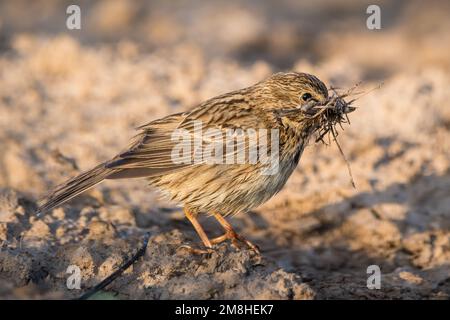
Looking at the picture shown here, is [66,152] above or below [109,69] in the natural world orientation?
below

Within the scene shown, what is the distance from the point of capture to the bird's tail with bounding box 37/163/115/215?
604 cm

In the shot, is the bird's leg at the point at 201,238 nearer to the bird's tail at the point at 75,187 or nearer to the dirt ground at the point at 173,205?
the dirt ground at the point at 173,205

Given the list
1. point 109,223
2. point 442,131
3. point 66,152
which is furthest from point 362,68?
point 109,223

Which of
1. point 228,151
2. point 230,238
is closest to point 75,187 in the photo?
point 228,151

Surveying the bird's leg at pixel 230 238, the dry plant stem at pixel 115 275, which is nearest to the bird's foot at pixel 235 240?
the bird's leg at pixel 230 238

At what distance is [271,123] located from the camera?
6363mm

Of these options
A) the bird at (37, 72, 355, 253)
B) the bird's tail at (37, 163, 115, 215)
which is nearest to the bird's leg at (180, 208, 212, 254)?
the bird at (37, 72, 355, 253)

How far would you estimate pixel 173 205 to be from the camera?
766cm

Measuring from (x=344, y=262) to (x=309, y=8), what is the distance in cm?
882

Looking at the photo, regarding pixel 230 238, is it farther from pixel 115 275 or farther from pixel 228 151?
pixel 115 275

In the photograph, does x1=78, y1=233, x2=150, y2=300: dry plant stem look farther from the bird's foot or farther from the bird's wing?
the bird's foot

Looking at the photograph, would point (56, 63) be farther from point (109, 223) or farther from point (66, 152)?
point (109, 223)

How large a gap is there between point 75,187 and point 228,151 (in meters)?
1.28
